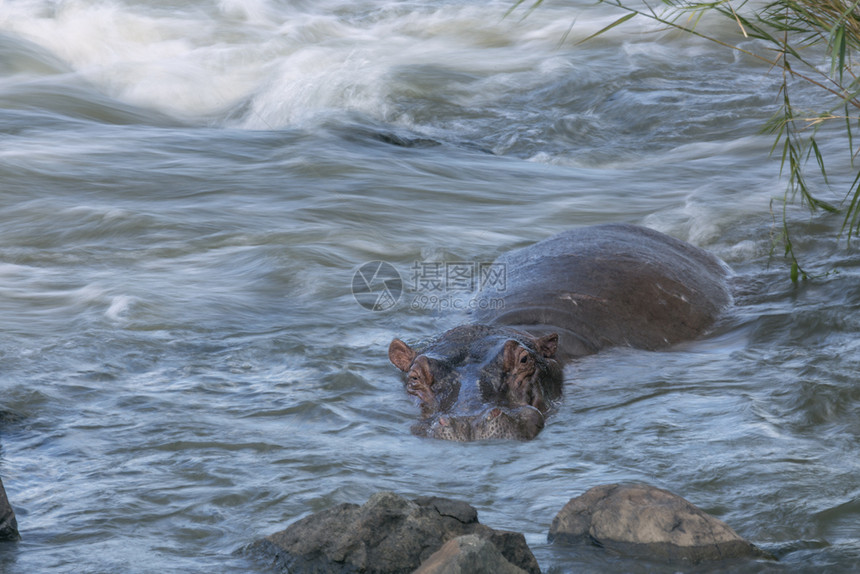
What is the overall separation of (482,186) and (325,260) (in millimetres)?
2830

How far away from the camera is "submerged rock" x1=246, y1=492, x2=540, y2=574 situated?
3.02m

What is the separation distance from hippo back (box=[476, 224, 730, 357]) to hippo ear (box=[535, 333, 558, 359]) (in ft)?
1.42

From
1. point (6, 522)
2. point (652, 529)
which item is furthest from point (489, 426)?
point (6, 522)

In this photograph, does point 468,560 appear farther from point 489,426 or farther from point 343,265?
point 343,265

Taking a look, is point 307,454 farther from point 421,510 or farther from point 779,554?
point 779,554

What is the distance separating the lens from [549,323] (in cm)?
613

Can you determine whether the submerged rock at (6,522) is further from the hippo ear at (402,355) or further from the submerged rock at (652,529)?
the hippo ear at (402,355)

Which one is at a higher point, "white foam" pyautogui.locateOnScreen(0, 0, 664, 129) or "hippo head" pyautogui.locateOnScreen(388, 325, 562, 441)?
"white foam" pyautogui.locateOnScreen(0, 0, 664, 129)

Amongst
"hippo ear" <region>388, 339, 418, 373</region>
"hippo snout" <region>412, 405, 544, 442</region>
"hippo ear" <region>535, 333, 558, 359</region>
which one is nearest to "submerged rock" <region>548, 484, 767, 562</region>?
"hippo snout" <region>412, 405, 544, 442</region>

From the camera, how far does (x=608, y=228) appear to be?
7.47m

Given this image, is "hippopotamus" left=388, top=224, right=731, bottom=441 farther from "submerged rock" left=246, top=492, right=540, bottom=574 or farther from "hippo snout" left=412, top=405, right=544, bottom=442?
"submerged rock" left=246, top=492, right=540, bottom=574

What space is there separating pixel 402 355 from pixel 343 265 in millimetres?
2772

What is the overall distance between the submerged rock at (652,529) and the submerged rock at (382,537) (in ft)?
0.97

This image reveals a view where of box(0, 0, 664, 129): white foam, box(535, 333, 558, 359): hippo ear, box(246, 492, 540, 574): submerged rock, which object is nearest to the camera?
box(246, 492, 540, 574): submerged rock
